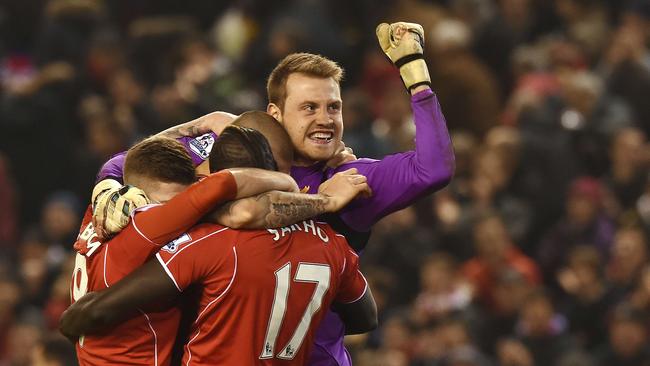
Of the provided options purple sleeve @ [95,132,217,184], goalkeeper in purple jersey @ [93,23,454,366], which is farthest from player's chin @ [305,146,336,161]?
purple sleeve @ [95,132,217,184]

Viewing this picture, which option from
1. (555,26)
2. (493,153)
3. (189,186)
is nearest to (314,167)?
(189,186)

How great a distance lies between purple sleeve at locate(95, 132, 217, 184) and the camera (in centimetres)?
539

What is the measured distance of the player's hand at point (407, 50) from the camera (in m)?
5.25

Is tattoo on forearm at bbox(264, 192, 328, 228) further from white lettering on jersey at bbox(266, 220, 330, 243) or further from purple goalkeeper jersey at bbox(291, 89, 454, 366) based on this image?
purple goalkeeper jersey at bbox(291, 89, 454, 366)

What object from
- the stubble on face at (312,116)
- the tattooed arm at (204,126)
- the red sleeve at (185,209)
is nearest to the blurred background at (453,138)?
the tattooed arm at (204,126)

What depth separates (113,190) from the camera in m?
4.98

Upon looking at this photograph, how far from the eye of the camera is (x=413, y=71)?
5.26 meters

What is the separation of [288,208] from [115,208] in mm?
590

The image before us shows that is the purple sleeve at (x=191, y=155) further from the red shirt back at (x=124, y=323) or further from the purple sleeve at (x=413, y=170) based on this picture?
the purple sleeve at (x=413, y=170)

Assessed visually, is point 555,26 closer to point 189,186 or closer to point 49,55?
point 49,55

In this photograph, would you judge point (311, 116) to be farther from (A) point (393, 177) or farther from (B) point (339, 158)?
(A) point (393, 177)

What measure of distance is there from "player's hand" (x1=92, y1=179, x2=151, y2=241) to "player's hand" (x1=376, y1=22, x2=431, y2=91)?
42.3 inches

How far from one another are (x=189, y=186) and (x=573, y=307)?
4703mm

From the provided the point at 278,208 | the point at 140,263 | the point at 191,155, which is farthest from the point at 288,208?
the point at 191,155
